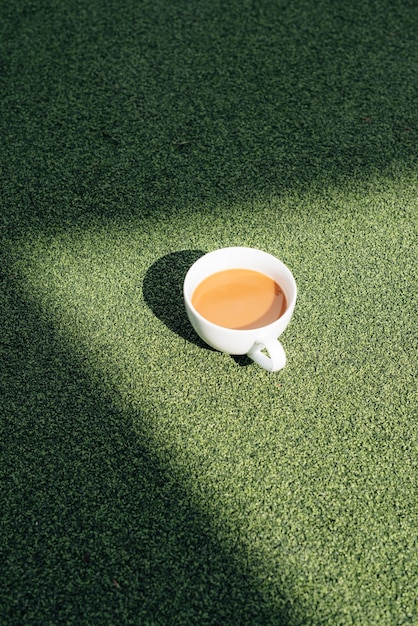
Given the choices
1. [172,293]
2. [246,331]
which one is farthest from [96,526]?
[172,293]

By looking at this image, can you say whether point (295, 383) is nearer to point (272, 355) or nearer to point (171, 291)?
point (272, 355)

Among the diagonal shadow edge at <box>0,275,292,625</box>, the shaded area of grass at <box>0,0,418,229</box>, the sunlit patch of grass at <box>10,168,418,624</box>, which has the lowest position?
the diagonal shadow edge at <box>0,275,292,625</box>

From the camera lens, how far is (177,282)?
1.43 m

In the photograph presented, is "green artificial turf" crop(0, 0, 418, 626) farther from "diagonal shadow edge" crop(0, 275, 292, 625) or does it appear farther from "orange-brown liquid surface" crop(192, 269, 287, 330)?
"orange-brown liquid surface" crop(192, 269, 287, 330)

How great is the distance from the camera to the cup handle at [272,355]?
117cm

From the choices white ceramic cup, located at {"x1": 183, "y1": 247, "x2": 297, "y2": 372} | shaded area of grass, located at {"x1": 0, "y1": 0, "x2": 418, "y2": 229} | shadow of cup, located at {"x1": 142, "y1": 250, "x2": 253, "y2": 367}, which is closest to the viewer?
white ceramic cup, located at {"x1": 183, "y1": 247, "x2": 297, "y2": 372}

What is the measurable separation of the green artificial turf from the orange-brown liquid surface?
130 millimetres

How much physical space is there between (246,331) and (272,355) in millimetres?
67

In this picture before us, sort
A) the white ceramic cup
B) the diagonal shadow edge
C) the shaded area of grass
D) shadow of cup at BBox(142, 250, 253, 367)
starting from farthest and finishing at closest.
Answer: the shaded area of grass → shadow of cup at BBox(142, 250, 253, 367) → the white ceramic cup → the diagonal shadow edge

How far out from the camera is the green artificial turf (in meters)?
1.06

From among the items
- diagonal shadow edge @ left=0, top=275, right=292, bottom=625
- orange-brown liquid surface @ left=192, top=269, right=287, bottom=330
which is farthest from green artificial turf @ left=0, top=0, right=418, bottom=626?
orange-brown liquid surface @ left=192, top=269, right=287, bottom=330

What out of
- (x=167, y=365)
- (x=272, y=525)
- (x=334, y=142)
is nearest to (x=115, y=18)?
(x=334, y=142)

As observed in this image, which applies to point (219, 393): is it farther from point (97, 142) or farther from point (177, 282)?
point (97, 142)

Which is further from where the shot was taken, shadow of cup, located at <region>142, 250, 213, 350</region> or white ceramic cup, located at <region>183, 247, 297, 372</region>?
shadow of cup, located at <region>142, 250, 213, 350</region>
